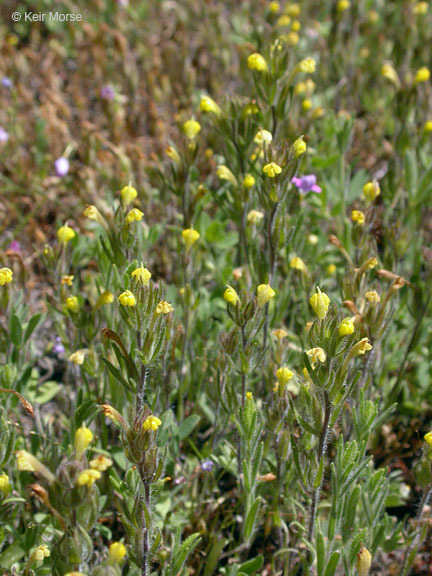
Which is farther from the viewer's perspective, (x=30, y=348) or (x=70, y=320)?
(x=30, y=348)

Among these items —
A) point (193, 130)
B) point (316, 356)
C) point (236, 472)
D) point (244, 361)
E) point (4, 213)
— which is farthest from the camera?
point (4, 213)

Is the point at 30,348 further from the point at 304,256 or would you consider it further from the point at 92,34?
the point at 92,34

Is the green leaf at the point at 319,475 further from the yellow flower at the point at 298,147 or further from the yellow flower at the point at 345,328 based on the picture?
the yellow flower at the point at 298,147

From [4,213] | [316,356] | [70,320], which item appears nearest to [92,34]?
[4,213]

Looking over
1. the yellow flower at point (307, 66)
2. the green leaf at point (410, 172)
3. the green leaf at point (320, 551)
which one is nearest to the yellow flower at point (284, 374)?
the green leaf at point (320, 551)

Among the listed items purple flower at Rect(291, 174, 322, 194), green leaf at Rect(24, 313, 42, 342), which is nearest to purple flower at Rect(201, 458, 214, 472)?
green leaf at Rect(24, 313, 42, 342)

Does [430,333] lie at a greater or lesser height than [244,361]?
lesser

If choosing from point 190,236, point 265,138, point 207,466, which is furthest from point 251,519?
point 265,138

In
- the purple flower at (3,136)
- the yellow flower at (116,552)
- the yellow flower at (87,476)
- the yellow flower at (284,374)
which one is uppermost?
the purple flower at (3,136)

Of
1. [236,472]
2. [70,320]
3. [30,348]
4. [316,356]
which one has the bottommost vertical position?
[236,472]
